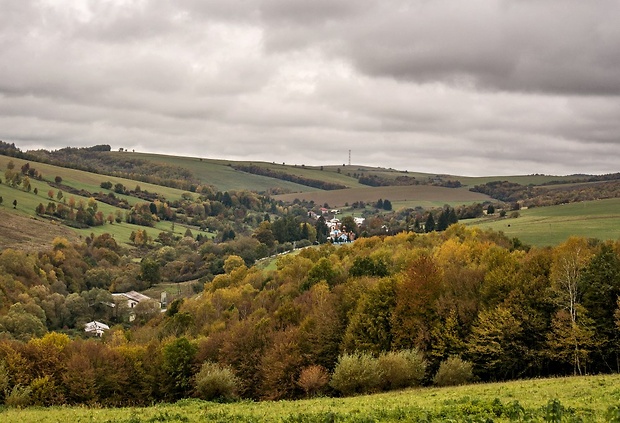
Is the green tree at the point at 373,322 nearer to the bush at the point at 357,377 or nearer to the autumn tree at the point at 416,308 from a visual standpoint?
the autumn tree at the point at 416,308

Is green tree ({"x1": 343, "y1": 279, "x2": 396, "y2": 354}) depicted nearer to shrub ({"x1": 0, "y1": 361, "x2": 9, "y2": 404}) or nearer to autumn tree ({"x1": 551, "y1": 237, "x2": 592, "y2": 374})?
autumn tree ({"x1": 551, "y1": 237, "x2": 592, "y2": 374})

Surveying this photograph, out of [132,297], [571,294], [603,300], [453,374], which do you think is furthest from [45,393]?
[132,297]

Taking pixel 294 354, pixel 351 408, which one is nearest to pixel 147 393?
pixel 294 354

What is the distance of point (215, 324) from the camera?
8494cm

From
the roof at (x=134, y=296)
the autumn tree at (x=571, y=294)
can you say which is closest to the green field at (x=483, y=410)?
the autumn tree at (x=571, y=294)

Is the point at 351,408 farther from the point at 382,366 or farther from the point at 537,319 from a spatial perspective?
the point at 537,319

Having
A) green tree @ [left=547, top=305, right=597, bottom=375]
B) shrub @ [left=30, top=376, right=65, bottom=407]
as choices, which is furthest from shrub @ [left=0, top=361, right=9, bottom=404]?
green tree @ [left=547, top=305, right=597, bottom=375]

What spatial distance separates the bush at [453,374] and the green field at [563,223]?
6423 centimetres

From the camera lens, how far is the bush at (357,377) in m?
47.4

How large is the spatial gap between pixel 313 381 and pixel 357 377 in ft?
19.1

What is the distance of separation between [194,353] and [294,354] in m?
10.7

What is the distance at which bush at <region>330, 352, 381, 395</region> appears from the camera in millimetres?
47438

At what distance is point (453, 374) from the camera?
159 ft

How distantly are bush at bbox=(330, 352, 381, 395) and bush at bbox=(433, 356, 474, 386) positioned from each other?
5.03m
